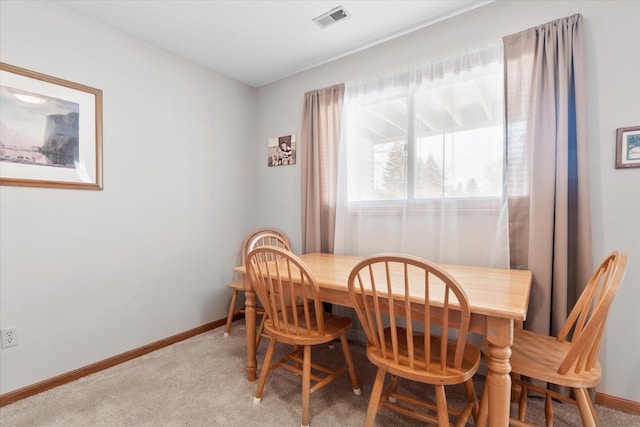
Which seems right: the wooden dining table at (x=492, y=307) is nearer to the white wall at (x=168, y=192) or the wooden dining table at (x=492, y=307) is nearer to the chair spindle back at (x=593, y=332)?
the chair spindle back at (x=593, y=332)

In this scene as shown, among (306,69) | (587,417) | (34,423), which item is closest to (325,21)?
(306,69)

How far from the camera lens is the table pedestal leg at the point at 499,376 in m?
1.16

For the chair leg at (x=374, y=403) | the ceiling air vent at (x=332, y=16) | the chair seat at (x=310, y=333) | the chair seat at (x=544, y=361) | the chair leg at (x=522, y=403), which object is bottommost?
the chair leg at (x=522, y=403)

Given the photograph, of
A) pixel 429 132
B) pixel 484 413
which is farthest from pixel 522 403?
pixel 429 132

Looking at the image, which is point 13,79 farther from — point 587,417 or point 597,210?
point 597,210

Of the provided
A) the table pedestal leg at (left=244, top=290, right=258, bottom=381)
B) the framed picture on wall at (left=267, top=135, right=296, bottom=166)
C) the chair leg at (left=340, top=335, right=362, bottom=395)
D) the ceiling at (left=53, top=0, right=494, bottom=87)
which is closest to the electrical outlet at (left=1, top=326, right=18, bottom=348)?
the table pedestal leg at (left=244, top=290, right=258, bottom=381)

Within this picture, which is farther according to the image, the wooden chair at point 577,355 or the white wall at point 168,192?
the white wall at point 168,192

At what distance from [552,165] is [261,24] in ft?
6.97

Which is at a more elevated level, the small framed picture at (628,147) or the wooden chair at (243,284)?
the small framed picture at (628,147)

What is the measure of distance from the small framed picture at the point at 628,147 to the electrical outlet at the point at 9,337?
354 centimetres

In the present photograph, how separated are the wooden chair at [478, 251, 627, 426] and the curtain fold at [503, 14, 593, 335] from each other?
286 mm

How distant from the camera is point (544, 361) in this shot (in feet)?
4.32

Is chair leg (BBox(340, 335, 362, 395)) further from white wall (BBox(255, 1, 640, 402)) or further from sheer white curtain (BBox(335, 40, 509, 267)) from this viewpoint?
white wall (BBox(255, 1, 640, 402))

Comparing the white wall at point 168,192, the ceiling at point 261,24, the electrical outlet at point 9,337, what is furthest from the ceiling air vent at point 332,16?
the electrical outlet at point 9,337
